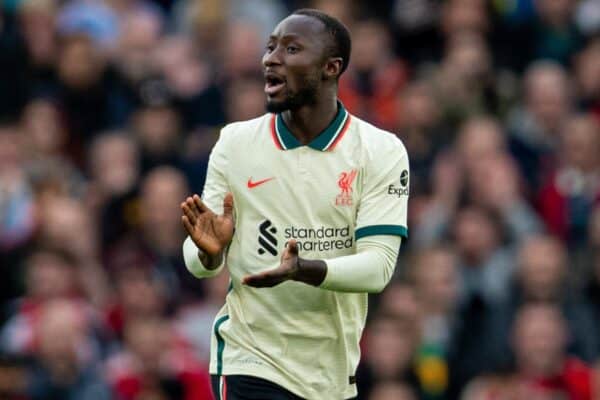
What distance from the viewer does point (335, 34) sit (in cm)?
701

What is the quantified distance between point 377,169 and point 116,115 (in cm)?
724

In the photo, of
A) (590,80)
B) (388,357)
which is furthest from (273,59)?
(590,80)

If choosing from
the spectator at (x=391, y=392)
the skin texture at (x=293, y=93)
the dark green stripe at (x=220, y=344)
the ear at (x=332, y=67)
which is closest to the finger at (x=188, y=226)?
the skin texture at (x=293, y=93)

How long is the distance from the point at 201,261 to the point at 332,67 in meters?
0.97

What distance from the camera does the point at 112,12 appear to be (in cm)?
1528

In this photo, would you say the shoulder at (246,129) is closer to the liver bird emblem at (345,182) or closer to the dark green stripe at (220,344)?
the liver bird emblem at (345,182)

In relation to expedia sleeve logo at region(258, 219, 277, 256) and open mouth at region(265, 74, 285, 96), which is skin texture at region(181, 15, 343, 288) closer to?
open mouth at region(265, 74, 285, 96)

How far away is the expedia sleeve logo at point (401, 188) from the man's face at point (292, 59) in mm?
547

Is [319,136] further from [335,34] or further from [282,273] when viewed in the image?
[282,273]

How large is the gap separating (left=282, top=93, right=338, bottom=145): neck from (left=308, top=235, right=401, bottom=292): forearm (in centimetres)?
51

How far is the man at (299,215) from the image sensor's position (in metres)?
6.94

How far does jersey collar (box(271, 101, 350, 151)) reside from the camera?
704 centimetres

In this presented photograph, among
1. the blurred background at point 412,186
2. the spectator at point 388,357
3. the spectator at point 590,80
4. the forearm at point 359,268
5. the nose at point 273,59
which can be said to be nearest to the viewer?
the forearm at point 359,268

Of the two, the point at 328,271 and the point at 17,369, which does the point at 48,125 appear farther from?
the point at 328,271
